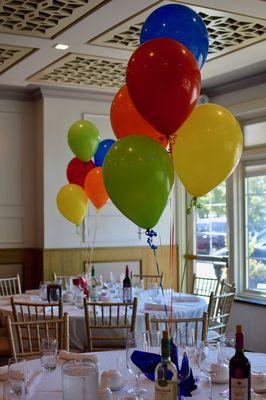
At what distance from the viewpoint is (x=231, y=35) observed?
15.4 ft

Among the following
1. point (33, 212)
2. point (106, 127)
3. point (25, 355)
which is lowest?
point (25, 355)

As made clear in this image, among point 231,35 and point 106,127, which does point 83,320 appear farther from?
point 106,127

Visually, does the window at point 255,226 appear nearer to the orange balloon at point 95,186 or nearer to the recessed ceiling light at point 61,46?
the orange balloon at point 95,186

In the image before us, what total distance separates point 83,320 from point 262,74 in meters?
3.43

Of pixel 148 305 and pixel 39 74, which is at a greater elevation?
pixel 39 74

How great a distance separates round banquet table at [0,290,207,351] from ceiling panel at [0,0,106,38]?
2142mm

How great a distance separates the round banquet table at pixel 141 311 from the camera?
420cm

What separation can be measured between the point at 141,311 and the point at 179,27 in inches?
90.0

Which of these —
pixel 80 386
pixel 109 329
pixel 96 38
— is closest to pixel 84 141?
pixel 96 38

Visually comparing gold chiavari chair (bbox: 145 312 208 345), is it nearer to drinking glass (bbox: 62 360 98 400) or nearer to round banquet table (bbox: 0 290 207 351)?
round banquet table (bbox: 0 290 207 351)

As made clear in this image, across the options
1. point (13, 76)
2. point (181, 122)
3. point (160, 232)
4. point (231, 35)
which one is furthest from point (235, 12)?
point (160, 232)

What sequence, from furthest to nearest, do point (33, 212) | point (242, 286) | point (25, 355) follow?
point (33, 212), point (242, 286), point (25, 355)

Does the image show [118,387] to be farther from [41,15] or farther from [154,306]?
[41,15]

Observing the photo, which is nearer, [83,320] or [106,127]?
[83,320]
